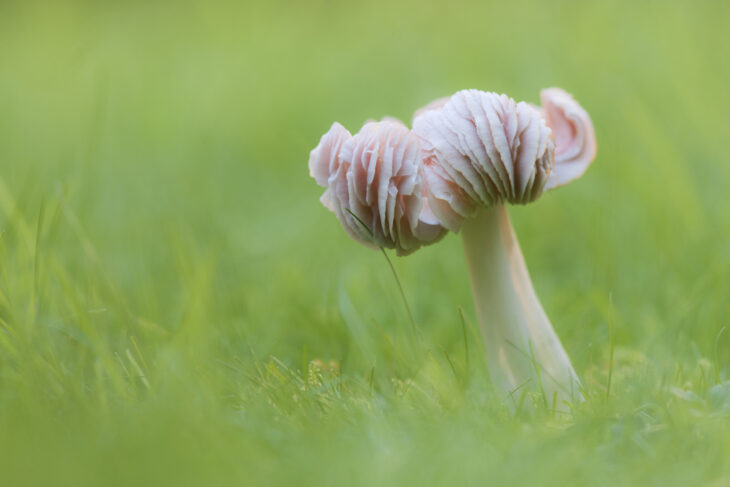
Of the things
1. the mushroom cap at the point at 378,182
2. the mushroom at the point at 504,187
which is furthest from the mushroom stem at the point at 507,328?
the mushroom cap at the point at 378,182

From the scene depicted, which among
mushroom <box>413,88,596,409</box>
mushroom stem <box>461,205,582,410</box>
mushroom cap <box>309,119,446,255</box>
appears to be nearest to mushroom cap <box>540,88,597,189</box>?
mushroom <box>413,88,596,409</box>

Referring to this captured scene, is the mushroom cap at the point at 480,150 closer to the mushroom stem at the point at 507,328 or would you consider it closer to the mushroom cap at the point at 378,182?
the mushroom cap at the point at 378,182

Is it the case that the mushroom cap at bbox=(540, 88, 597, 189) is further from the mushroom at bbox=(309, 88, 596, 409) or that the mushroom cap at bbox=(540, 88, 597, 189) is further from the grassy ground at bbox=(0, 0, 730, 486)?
the grassy ground at bbox=(0, 0, 730, 486)

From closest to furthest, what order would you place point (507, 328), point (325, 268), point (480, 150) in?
point (480, 150), point (507, 328), point (325, 268)

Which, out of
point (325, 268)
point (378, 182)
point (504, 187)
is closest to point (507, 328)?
point (504, 187)

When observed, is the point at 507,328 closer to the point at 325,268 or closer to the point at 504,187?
the point at 504,187

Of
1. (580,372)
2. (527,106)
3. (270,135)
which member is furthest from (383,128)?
(270,135)

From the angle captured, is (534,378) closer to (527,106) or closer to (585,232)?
(527,106)
